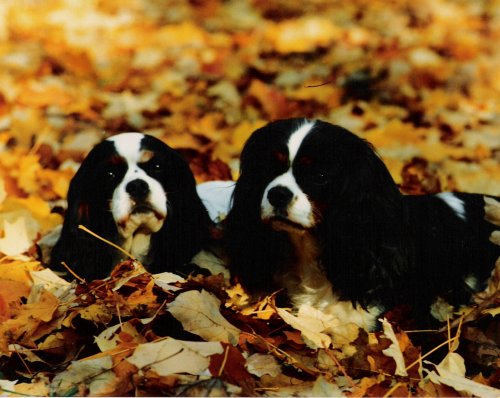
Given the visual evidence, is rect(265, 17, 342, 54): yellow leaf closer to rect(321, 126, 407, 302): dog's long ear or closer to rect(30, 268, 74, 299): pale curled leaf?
rect(321, 126, 407, 302): dog's long ear

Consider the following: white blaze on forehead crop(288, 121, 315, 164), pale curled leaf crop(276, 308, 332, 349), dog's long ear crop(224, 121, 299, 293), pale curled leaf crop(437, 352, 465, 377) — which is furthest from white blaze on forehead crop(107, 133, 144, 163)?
pale curled leaf crop(437, 352, 465, 377)

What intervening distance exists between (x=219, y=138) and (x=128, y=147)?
1930 millimetres

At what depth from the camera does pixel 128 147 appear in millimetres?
3221

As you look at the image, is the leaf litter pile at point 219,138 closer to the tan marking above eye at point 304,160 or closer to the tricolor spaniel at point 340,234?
the tricolor spaniel at point 340,234

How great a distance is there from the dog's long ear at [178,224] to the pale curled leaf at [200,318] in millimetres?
786

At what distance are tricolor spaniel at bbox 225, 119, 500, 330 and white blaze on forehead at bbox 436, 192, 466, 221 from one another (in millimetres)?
53

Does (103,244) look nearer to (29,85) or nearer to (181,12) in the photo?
(29,85)

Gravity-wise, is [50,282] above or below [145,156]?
below

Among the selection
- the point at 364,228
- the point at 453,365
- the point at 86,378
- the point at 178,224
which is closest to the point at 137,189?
the point at 178,224

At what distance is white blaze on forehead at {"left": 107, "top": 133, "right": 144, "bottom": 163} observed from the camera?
321 cm

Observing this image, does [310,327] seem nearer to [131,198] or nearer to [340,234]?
[340,234]

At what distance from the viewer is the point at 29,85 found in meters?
6.22

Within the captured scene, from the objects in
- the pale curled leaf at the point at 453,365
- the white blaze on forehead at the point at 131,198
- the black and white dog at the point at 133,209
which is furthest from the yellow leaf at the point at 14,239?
the pale curled leaf at the point at 453,365

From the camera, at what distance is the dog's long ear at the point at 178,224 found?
3.32m
